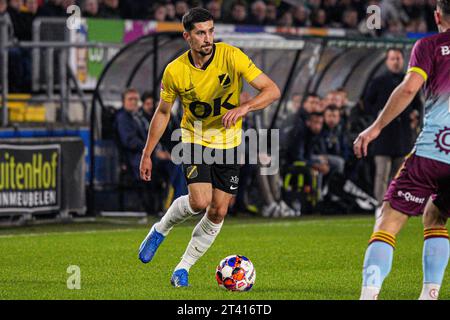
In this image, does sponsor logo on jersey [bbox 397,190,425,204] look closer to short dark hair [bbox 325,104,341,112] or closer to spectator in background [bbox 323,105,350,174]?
spectator in background [bbox 323,105,350,174]

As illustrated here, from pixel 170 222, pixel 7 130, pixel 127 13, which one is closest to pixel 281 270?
pixel 170 222

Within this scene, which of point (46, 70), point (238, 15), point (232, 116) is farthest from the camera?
point (238, 15)

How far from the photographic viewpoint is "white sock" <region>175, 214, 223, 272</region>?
1000 cm

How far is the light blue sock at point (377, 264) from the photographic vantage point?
7809mm

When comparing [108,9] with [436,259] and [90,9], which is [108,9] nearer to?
[90,9]

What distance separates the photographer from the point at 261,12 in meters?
23.3

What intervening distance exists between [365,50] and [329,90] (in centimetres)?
86

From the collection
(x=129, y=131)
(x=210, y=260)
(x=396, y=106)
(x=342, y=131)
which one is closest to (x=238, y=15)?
(x=342, y=131)

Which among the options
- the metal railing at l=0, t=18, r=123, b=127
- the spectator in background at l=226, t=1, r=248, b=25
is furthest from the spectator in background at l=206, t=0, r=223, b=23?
the metal railing at l=0, t=18, r=123, b=127

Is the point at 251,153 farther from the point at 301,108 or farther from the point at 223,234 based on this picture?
the point at 223,234

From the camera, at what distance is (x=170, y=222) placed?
10125 millimetres

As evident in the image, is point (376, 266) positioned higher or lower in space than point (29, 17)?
lower

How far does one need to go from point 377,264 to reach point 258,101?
7.56 ft

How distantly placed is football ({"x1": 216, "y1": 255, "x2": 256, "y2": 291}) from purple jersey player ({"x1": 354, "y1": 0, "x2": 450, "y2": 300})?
Result: 1814mm
